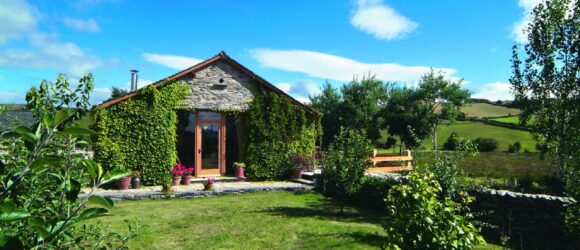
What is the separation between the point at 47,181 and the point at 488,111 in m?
60.6

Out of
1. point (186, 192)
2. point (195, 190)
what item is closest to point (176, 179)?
point (195, 190)

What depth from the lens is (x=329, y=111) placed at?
36.6 meters

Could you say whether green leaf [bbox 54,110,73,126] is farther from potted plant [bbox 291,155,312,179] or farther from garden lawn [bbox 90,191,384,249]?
potted plant [bbox 291,155,312,179]

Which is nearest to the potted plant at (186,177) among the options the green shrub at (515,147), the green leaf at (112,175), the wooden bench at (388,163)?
the wooden bench at (388,163)

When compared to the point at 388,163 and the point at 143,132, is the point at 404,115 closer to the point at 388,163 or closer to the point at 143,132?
the point at 388,163

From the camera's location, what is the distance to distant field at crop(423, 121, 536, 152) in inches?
1443

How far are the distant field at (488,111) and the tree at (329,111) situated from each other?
2385cm

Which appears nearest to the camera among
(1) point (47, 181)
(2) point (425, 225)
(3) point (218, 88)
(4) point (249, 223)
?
(1) point (47, 181)

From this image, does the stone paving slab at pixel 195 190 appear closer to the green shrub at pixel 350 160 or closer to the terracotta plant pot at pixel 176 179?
the terracotta plant pot at pixel 176 179

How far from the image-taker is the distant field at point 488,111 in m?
51.9

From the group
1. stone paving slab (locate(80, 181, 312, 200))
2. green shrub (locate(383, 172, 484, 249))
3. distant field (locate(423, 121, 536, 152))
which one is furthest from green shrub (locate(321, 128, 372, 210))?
distant field (locate(423, 121, 536, 152))

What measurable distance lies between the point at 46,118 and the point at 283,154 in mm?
15260

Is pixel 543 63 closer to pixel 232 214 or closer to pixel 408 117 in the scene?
pixel 232 214

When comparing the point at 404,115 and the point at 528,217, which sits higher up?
the point at 404,115
